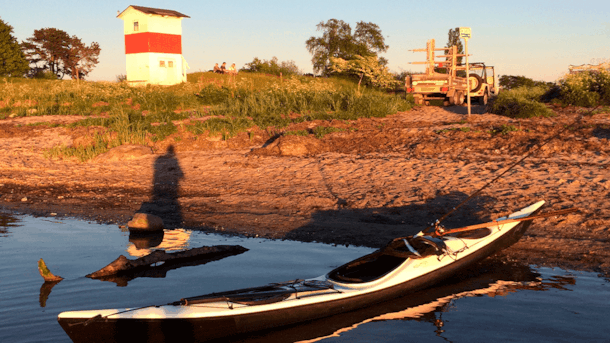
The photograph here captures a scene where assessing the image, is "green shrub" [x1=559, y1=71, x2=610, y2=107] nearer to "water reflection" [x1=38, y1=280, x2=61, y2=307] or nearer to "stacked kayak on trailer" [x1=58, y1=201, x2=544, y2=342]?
"stacked kayak on trailer" [x1=58, y1=201, x2=544, y2=342]

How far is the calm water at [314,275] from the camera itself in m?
5.83

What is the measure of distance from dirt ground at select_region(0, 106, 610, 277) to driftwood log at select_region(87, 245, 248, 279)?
1.05 meters

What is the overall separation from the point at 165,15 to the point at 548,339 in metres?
31.3

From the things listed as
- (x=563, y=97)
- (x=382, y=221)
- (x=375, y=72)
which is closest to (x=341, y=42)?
(x=375, y=72)

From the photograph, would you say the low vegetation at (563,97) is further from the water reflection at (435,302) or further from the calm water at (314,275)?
the calm water at (314,275)

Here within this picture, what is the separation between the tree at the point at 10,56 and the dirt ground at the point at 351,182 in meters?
26.2

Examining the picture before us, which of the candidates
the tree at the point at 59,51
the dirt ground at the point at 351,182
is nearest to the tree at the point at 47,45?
the tree at the point at 59,51

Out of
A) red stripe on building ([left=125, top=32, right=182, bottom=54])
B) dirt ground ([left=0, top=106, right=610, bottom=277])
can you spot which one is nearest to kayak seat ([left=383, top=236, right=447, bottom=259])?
dirt ground ([left=0, top=106, right=610, bottom=277])

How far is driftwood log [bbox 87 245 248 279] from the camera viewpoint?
7.48 metres

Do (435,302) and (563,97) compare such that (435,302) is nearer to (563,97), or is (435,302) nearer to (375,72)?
(563,97)

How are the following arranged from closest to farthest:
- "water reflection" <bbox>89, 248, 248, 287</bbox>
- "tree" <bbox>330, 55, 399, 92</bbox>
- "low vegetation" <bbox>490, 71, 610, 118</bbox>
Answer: "water reflection" <bbox>89, 248, 248, 287</bbox>, "low vegetation" <bbox>490, 71, 610, 118</bbox>, "tree" <bbox>330, 55, 399, 92</bbox>

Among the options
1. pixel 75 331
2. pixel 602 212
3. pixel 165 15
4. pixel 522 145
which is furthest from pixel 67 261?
pixel 165 15

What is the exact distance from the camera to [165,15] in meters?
33.0

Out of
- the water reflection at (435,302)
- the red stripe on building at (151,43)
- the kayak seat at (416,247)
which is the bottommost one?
the water reflection at (435,302)
